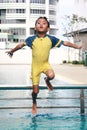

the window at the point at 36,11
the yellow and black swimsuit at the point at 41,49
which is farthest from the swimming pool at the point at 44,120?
the window at the point at 36,11

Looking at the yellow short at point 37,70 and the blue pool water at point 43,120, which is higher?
the yellow short at point 37,70

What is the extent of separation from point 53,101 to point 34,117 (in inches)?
110

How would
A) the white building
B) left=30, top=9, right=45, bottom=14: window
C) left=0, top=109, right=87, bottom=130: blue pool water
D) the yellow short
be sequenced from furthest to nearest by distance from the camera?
left=30, top=9, right=45, bottom=14: window → the white building → the yellow short → left=0, top=109, right=87, bottom=130: blue pool water

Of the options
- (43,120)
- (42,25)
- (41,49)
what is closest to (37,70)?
(41,49)

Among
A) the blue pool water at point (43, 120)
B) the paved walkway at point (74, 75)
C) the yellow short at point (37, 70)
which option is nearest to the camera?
the blue pool water at point (43, 120)

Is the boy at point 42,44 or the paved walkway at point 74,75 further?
the paved walkway at point 74,75

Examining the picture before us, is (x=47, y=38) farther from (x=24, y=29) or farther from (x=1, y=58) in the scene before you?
(x=24, y=29)

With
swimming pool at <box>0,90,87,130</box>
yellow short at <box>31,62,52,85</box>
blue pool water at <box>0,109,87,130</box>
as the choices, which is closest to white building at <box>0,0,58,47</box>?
swimming pool at <box>0,90,87,130</box>

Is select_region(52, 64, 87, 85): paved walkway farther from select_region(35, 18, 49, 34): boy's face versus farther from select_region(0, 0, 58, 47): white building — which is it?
select_region(0, 0, 58, 47): white building

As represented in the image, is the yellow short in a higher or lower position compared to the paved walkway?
higher

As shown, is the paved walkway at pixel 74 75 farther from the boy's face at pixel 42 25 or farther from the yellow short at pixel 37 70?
the boy's face at pixel 42 25

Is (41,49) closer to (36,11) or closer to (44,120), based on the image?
(44,120)

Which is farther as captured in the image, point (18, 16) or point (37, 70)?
point (18, 16)

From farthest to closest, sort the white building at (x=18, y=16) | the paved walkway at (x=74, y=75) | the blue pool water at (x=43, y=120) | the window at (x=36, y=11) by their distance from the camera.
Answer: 1. the window at (x=36, y=11)
2. the white building at (x=18, y=16)
3. the paved walkway at (x=74, y=75)
4. the blue pool water at (x=43, y=120)
